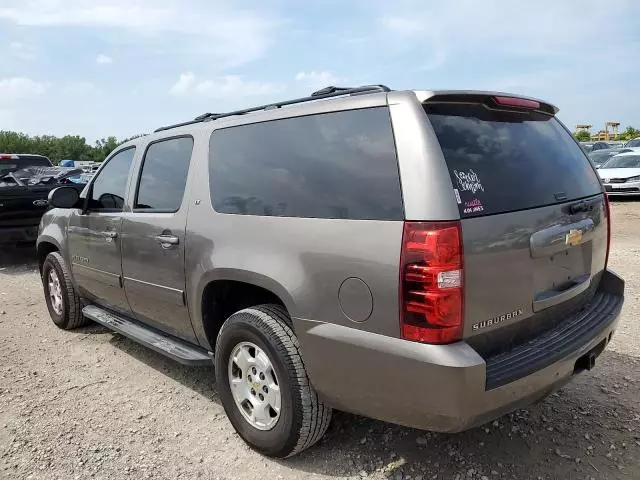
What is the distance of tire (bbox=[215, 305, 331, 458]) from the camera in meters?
2.67

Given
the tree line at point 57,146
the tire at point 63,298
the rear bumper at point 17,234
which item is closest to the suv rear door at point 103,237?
the tire at point 63,298

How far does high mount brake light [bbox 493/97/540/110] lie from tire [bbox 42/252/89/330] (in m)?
4.09

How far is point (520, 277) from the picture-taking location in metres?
2.40

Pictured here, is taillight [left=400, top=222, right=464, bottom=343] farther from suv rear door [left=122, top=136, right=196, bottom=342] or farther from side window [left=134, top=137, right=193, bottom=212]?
side window [left=134, top=137, right=193, bottom=212]

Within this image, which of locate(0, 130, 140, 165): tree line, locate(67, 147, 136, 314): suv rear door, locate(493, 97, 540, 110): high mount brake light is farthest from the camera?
locate(0, 130, 140, 165): tree line

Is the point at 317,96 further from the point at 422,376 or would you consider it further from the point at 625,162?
the point at 625,162

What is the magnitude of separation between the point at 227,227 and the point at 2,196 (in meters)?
6.77

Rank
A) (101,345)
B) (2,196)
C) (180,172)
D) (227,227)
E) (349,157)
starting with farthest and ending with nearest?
1. (2,196)
2. (101,345)
3. (180,172)
4. (227,227)
5. (349,157)

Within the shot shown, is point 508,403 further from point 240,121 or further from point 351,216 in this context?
point 240,121

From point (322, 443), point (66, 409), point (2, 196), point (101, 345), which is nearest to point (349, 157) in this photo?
point (322, 443)

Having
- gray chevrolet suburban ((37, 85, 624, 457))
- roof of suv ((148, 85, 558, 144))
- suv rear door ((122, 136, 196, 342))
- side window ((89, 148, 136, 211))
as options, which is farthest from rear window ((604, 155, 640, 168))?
suv rear door ((122, 136, 196, 342))

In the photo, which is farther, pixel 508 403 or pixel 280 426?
pixel 280 426

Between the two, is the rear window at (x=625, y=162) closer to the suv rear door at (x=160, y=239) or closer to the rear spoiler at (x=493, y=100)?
the rear spoiler at (x=493, y=100)

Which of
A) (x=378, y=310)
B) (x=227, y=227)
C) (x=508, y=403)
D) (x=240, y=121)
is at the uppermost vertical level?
(x=240, y=121)
